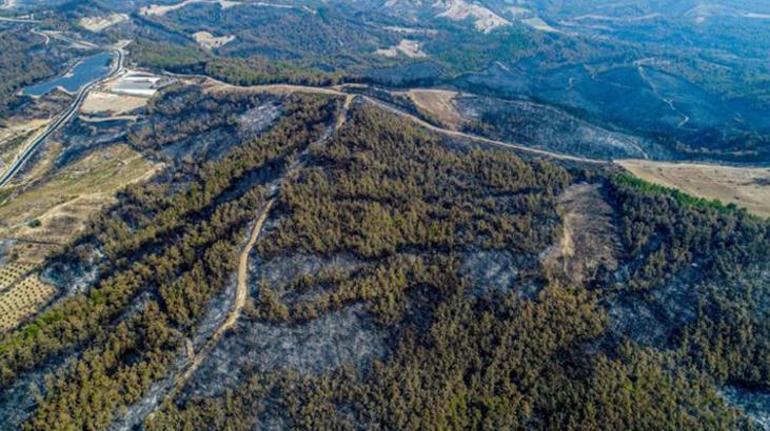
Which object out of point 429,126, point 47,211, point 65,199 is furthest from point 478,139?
point 47,211

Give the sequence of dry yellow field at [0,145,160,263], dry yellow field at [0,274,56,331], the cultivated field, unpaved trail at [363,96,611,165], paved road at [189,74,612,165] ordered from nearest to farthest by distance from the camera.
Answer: dry yellow field at [0,274,56,331] < the cultivated field < dry yellow field at [0,145,160,263] < unpaved trail at [363,96,611,165] < paved road at [189,74,612,165]

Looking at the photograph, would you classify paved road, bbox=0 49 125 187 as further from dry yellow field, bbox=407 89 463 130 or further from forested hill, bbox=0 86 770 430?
dry yellow field, bbox=407 89 463 130

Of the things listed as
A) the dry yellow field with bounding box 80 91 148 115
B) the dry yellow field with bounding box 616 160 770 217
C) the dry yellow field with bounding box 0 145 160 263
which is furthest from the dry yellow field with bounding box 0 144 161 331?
the dry yellow field with bounding box 616 160 770 217

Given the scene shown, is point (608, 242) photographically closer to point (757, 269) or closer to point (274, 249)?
point (757, 269)

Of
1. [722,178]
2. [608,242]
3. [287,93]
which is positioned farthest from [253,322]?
[722,178]

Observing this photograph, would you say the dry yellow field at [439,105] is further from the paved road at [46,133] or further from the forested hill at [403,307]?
the paved road at [46,133]

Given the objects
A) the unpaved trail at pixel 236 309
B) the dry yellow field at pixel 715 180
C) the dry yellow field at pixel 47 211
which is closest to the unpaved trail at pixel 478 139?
the dry yellow field at pixel 715 180
